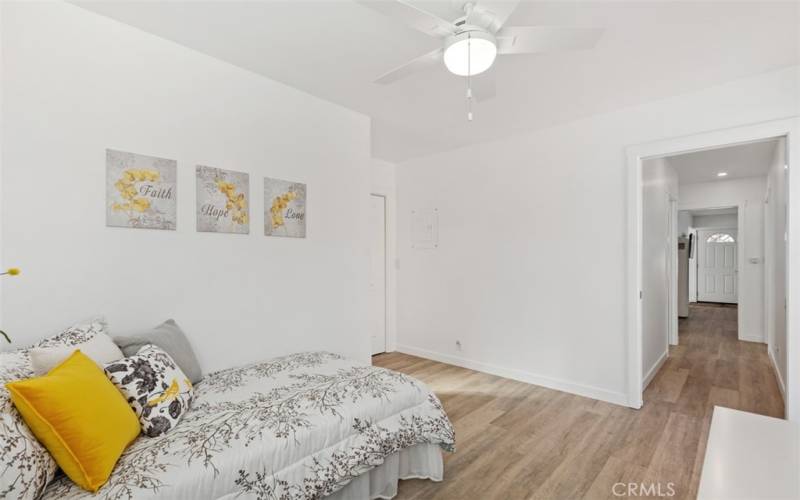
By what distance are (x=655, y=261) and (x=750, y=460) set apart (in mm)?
3888

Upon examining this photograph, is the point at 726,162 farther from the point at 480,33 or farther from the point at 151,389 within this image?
the point at 151,389

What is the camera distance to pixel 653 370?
400 cm

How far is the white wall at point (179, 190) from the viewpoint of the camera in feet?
6.00

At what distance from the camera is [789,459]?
2.91 feet

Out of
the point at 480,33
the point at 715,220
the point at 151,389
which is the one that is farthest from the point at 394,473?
the point at 715,220

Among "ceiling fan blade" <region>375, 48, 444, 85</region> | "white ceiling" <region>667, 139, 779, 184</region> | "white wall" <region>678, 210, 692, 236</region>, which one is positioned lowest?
"white wall" <region>678, 210, 692, 236</region>

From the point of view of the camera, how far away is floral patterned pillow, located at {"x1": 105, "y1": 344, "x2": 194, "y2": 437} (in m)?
1.56

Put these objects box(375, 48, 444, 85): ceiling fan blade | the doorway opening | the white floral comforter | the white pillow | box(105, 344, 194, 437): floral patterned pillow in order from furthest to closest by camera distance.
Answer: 1. the doorway opening
2. box(375, 48, 444, 85): ceiling fan blade
3. box(105, 344, 194, 437): floral patterned pillow
4. the white pillow
5. the white floral comforter

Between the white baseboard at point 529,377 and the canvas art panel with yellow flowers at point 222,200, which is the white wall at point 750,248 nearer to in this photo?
the white baseboard at point 529,377

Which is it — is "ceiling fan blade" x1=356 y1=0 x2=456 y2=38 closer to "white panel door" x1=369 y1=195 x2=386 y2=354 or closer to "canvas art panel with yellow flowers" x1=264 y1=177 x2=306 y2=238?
"canvas art panel with yellow flowers" x1=264 y1=177 x2=306 y2=238

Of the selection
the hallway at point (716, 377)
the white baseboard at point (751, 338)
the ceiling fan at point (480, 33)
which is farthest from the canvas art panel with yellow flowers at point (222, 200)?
the white baseboard at point (751, 338)

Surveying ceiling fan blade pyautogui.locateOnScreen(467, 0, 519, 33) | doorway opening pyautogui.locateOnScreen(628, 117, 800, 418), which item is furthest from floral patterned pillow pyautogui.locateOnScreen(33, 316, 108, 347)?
doorway opening pyautogui.locateOnScreen(628, 117, 800, 418)

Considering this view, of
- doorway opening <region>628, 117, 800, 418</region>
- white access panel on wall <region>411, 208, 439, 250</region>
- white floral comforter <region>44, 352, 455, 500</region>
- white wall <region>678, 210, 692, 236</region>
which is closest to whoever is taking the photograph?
white floral comforter <region>44, 352, 455, 500</region>

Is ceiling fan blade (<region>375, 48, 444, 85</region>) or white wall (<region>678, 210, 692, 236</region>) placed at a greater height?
ceiling fan blade (<region>375, 48, 444, 85</region>)
